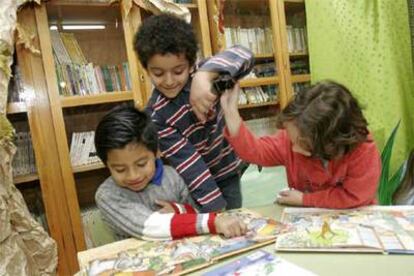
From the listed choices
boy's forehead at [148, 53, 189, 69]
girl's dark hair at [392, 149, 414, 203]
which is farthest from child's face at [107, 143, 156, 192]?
girl's dark hair at [392, 149, 414, 203]

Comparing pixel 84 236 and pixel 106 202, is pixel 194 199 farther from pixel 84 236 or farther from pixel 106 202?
pixel 84 236

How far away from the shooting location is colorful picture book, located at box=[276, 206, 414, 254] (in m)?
0.73

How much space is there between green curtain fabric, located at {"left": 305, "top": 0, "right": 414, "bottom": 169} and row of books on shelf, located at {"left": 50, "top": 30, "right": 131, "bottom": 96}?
1.33 metres

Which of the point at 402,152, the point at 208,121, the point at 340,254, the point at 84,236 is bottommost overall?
the point at 84,236

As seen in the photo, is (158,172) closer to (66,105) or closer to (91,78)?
(66,105)

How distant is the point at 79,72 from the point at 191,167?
1.20 meters

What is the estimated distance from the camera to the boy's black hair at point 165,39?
1.05 metres

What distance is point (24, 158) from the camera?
183 cm

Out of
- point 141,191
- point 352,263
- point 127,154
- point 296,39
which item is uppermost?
point 296,39

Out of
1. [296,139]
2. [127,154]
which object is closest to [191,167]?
[127,154]

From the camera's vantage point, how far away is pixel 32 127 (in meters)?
1.80

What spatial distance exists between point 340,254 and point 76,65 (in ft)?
5.65

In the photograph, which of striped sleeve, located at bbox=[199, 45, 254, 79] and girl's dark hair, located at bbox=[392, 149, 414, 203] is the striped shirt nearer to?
striped sleeve, located at bbox=[199, 45, 254, 79]

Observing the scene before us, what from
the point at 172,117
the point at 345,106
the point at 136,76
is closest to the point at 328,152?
the point at 345,106
